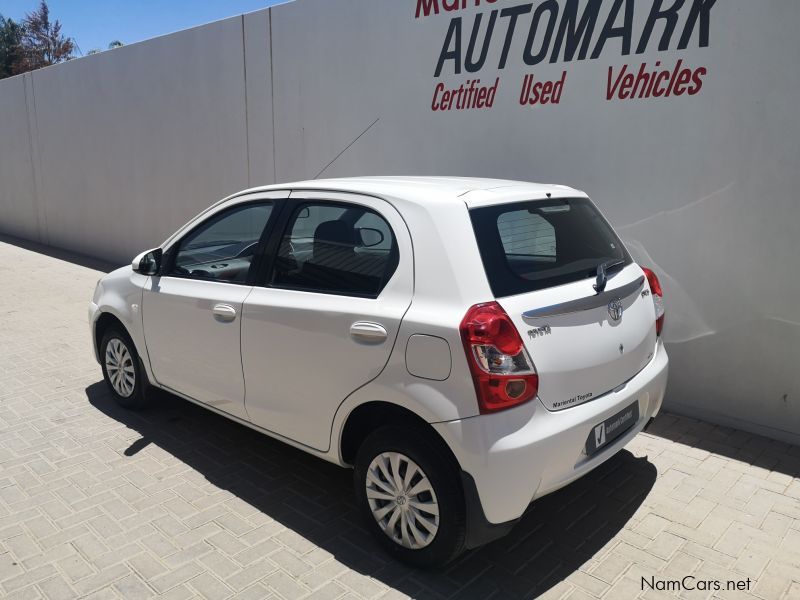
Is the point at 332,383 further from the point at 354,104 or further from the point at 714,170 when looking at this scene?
the point at 354,104

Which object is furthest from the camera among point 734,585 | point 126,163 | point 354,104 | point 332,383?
point 126,163

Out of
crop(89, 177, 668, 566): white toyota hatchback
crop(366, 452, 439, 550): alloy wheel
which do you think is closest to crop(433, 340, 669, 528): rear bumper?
crop(89, 177, 668, 566): white toyota hatchback

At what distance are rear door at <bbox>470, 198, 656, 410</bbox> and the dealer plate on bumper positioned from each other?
152 millimetres

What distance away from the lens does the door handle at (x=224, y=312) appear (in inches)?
149

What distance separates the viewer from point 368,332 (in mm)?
3088

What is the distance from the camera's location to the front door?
388 centimetres

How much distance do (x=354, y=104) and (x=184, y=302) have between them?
3665 mm

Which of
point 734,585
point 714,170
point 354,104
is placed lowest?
point 734,585

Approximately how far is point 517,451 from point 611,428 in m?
0.70

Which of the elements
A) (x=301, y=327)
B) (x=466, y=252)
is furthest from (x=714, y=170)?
(x=301, y=327)

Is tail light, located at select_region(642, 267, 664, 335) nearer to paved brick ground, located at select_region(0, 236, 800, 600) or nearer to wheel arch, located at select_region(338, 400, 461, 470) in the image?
paved brick ground, located at select_region(0, 236, 800, 600)

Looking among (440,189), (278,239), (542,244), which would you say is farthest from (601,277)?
(278,239)

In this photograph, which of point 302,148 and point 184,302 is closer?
point 184,302

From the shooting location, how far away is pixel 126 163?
1105cm
